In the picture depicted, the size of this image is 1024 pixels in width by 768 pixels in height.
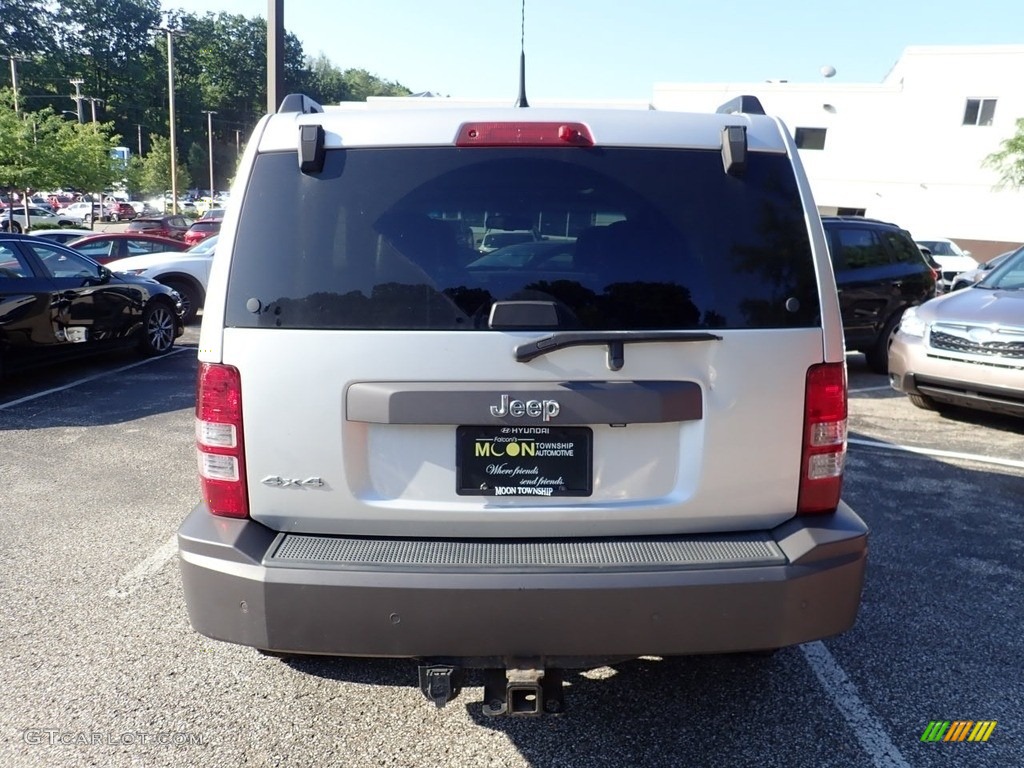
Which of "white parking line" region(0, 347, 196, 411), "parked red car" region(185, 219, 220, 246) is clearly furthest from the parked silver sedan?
"parked red car" region(185, 219, 220, 246)

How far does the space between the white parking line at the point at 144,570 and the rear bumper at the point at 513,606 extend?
1942mm

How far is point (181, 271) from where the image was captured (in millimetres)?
13617

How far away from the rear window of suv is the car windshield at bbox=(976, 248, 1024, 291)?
Answer: 633cm

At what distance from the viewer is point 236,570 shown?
2.42 metres

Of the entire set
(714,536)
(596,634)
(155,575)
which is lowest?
(155,575)

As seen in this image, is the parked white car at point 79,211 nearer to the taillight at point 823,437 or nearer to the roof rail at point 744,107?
the roof rail at point 744,107

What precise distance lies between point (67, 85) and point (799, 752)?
10191cm

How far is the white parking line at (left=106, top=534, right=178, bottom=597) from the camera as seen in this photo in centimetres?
408

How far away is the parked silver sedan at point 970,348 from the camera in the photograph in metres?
6.79

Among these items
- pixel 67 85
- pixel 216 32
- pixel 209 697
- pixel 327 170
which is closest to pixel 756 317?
pixel 327 170

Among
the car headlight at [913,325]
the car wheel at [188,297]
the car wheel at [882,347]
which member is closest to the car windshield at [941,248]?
the car wheel at [882,347]

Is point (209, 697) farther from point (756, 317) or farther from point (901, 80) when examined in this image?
point (901, 80)

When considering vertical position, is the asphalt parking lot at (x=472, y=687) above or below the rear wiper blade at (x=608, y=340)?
below

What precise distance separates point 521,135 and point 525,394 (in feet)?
2.60
